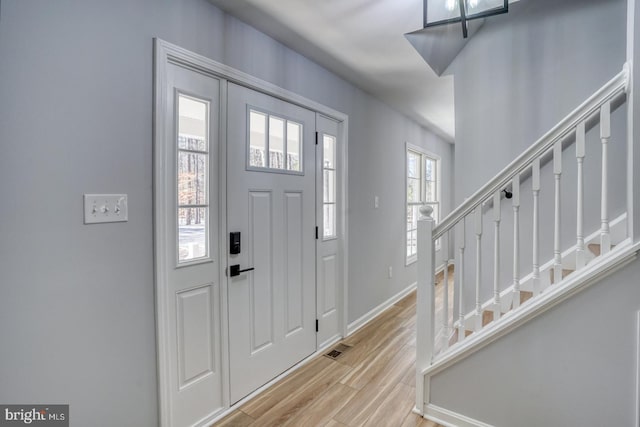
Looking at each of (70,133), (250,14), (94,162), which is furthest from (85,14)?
(250,14)

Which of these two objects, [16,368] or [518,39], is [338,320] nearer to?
[16,368]

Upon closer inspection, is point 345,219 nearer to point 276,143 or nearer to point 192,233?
point 276,143

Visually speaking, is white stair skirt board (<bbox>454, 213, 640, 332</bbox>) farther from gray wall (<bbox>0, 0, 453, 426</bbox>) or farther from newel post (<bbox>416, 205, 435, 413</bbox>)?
gray wall (<bbox>0, 0, 453, 426</bbox>)

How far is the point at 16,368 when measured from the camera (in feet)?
3.82

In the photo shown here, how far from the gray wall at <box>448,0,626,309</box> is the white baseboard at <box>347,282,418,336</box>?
1.09 meters

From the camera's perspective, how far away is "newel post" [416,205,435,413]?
1867 mm

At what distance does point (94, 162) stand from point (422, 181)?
14.8 ft

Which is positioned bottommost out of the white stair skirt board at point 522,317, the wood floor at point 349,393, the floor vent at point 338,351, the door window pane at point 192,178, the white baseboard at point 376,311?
the wood floor at point 349,393

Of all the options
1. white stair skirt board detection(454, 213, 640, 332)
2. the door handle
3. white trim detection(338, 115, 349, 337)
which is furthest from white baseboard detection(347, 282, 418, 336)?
the door handle

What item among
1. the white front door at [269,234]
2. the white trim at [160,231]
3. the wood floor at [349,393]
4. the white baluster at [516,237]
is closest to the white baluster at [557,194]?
the white baluster at [516,237]

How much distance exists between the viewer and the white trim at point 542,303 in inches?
55.2

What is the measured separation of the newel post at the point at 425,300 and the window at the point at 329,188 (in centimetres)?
104

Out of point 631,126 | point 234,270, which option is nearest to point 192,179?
point 234,270

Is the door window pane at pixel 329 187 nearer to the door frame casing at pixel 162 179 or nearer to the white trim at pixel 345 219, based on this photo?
the white trim at pixel 345 219
